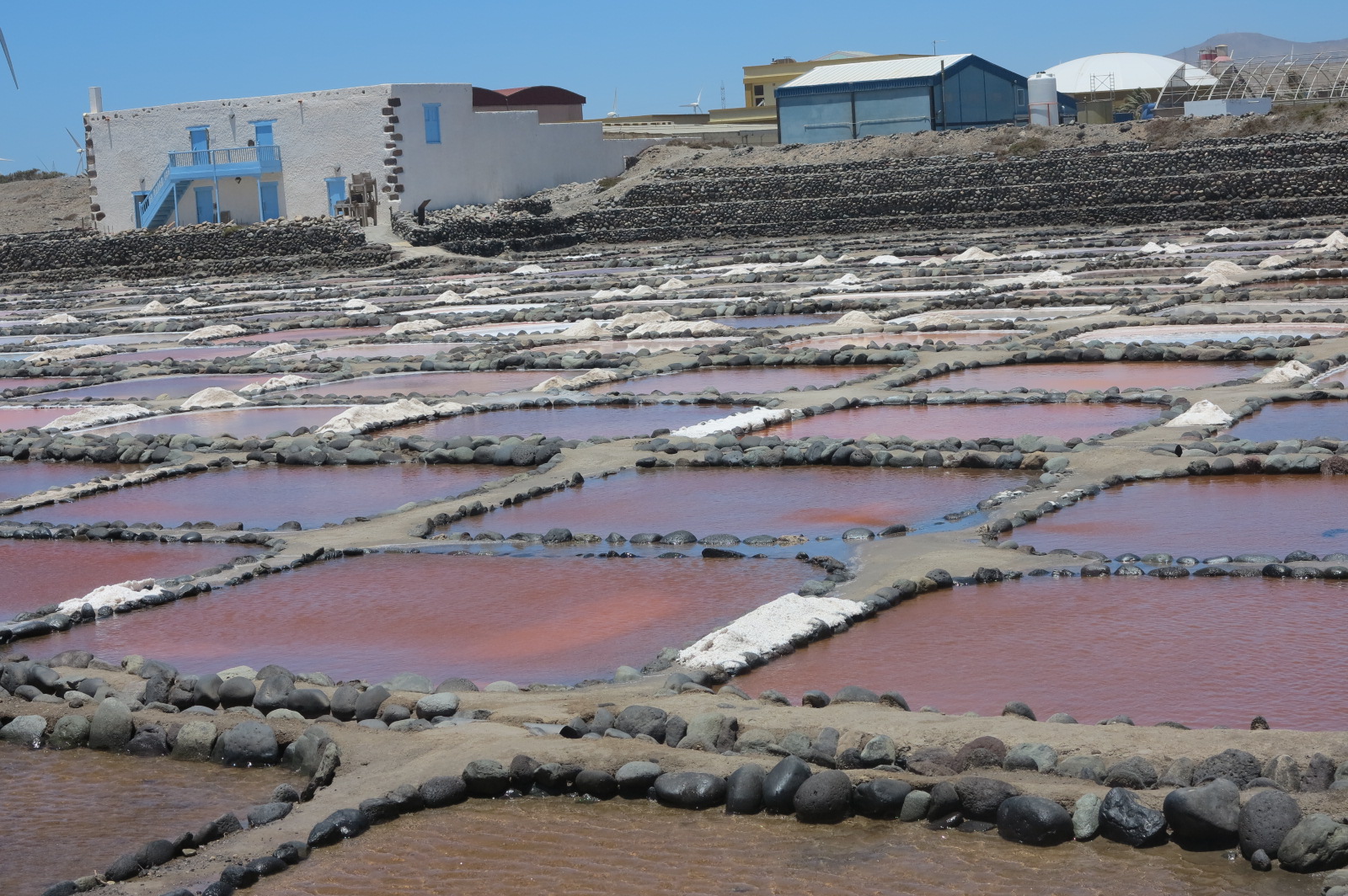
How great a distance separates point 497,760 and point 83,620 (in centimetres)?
384

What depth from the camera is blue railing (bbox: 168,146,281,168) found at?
52662 mm

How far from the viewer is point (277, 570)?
930 centimetres

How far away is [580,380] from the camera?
16.8 metres

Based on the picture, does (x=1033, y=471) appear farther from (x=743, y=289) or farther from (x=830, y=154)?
(x=830, y=154)

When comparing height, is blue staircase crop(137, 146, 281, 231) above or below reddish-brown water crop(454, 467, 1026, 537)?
above

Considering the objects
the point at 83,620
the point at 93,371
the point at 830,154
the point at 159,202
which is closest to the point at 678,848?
the point at 83,620

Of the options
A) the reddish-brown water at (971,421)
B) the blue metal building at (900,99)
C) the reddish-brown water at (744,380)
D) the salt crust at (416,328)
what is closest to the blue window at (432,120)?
the blue metal building at (900,99)

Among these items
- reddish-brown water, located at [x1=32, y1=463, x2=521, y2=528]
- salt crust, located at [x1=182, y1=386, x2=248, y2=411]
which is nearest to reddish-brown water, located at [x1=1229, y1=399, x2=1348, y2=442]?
reddish-brown water, located at [x1=32, y1=463, x2=521, y2=528]

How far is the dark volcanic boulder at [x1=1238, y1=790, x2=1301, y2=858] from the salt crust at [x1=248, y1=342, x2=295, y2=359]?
18742 millimetres

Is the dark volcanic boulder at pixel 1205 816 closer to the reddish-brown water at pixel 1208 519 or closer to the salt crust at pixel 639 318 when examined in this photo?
the reddish-brown water at pixel 1208 519

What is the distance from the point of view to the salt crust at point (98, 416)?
52.3 feet

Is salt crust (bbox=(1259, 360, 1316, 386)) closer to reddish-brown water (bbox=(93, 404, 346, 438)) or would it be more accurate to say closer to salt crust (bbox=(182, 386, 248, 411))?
reddish-brown water (bbox=(93, 404, 346, 438))

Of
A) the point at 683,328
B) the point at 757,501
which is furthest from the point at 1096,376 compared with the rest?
the point at 683,328

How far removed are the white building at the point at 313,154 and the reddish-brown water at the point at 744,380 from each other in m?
32.2
